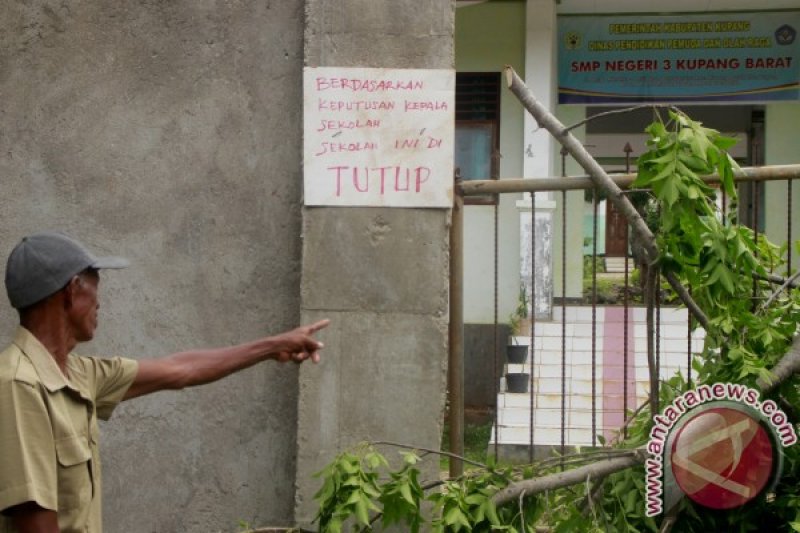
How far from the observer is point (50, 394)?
106 inches

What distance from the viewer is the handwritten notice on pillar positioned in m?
4.08

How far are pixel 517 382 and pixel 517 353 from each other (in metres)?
1.00

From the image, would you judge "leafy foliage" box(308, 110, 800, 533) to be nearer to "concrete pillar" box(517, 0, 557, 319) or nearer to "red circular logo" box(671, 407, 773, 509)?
"red circular logo" box(671, 407, 773, 509)

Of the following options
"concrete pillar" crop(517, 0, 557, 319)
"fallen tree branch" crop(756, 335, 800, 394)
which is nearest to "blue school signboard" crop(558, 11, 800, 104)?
"concrete pillar" crop(517, 0, 557, 319)

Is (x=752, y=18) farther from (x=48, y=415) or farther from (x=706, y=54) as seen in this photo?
(x=48, y=415)

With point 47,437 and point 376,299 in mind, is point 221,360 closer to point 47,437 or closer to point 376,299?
point 47,437

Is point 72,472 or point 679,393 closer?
point 72,472

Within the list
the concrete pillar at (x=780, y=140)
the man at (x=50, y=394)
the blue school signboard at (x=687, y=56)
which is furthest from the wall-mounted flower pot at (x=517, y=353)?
the man at (x=50, y=394)

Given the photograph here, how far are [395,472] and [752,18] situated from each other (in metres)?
9.21

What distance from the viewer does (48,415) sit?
266 cm

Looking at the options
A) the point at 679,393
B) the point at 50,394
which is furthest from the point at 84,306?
the point at 679,393

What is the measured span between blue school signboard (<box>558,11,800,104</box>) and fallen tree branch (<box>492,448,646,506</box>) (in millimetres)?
8417

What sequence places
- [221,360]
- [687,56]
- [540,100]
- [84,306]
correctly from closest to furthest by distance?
[84,306], [221,360], [540,100], [687,56]

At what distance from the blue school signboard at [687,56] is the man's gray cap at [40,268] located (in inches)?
380
